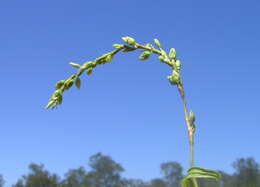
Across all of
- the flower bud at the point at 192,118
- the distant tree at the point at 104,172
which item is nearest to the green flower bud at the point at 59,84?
the flower bud at the point at 192,118

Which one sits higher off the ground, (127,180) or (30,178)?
(127,180)

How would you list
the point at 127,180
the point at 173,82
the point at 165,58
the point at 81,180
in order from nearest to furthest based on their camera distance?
the point at 173,82, the point at 165,58, the point at 81,180, the point at 127,180

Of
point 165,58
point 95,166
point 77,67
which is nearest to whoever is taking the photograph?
point 165,58

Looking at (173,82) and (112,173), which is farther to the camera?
(112,173)

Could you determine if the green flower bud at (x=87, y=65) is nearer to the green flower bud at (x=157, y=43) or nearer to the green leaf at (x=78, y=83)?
the green leaf at (x=78, y=83)

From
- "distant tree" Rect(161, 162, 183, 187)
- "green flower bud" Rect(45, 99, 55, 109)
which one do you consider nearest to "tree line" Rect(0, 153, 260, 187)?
"distant tree" Rect(161, 162, 183, 187)

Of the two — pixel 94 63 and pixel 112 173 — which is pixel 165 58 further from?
pixel 112 173

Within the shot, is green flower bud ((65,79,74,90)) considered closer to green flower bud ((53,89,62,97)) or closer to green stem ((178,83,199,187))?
green flower bud ((53,89,62,97))

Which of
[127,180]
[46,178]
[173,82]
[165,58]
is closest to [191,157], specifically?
[173,82]
